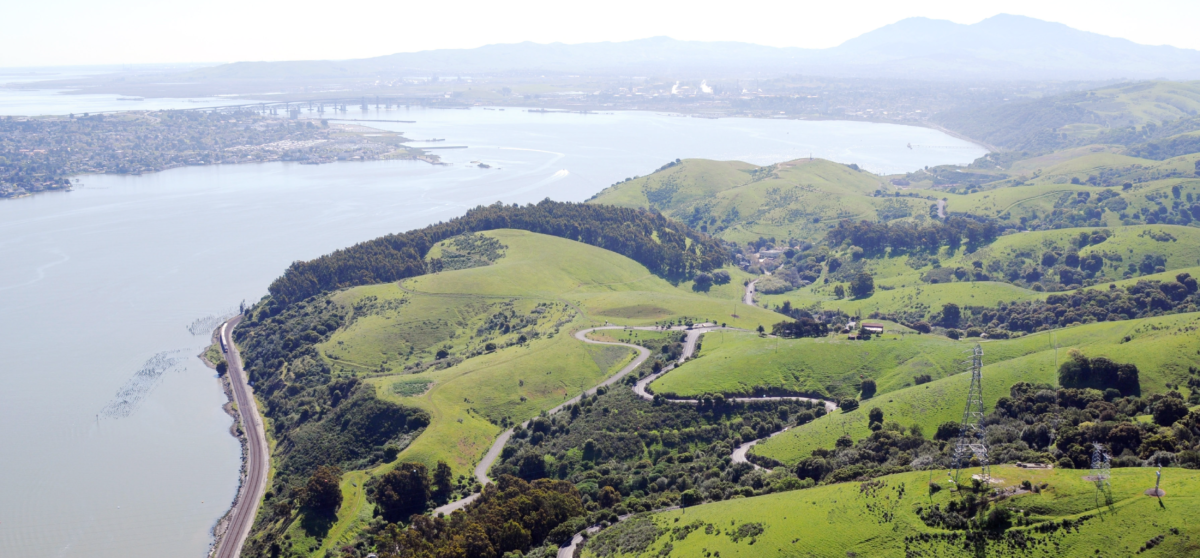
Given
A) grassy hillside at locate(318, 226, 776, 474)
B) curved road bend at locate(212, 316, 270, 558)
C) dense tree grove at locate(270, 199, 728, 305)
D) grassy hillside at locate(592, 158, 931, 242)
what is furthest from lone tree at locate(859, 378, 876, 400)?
grassy hillside at locate(592, 158, 931, 242)

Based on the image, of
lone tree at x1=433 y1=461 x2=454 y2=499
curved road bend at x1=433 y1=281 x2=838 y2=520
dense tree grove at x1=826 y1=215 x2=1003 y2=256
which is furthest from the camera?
dense tree grove at x1=826 y1=215 x2=1003 y2=256

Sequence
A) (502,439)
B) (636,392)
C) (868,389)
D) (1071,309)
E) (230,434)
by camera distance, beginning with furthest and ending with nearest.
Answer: (1071,309), (230,434), (636,392), (868,389), (502,439)

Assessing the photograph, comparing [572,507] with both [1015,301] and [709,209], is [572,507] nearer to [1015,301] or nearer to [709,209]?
[1015,301]

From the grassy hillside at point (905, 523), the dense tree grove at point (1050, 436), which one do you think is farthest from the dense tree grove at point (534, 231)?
the grassy hillside at point (905, 523)

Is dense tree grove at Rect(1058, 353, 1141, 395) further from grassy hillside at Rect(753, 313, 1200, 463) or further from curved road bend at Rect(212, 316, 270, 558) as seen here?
curved road bend at Rect(212, 316, 270, 558)

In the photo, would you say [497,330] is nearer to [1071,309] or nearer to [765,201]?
[1071,309]

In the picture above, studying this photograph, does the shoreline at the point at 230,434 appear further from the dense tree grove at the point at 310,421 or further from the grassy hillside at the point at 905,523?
the grassy hillside at the point at 905,523

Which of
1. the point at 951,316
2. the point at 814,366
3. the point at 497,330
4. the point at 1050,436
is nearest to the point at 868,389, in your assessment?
the point at 814,366
